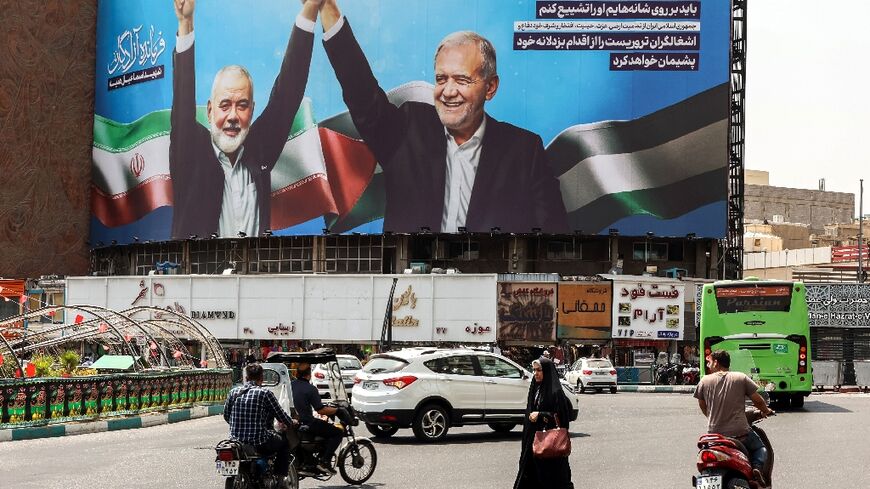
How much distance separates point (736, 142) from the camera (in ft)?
249

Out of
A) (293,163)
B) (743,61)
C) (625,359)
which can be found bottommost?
(625,359)

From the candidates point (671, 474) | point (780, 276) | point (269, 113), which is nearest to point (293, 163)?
point (269, 113)

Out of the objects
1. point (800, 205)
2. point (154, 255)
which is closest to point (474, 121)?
point (154, 255)

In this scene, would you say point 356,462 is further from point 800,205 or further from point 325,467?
point 800,205

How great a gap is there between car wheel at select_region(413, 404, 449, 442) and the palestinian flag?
4871cm

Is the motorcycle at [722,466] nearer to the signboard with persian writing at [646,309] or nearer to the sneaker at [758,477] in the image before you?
the sneaker at [758,477]

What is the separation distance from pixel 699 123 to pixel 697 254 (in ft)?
23.9

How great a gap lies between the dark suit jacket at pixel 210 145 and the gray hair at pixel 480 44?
8.52 metres

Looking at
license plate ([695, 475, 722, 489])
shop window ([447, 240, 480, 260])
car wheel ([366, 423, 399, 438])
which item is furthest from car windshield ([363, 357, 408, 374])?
shop window ([447, 240, 480, 260])

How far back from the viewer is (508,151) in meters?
70.1

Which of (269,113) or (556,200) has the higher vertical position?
(269,113)

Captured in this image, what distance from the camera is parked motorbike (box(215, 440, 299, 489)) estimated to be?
12.0 m

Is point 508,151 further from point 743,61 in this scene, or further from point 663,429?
point 663,429

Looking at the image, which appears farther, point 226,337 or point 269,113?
point 269,113
